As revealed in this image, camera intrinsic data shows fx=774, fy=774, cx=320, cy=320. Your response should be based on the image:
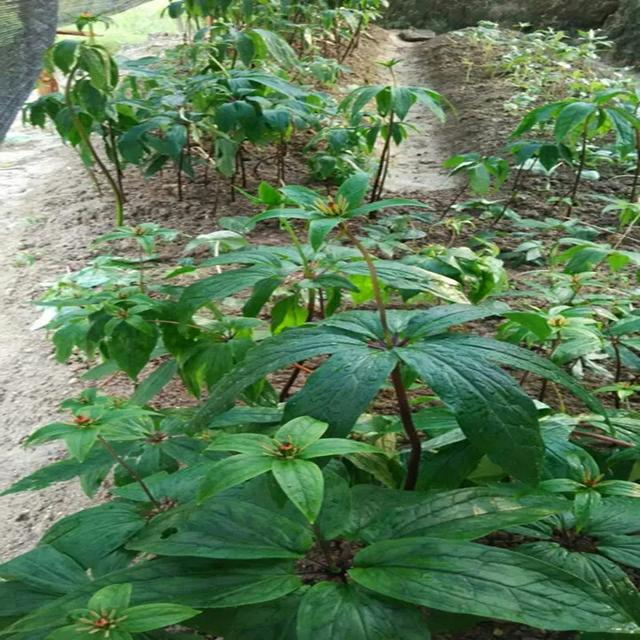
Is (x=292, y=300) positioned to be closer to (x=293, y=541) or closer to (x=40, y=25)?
(x=293, y=541)

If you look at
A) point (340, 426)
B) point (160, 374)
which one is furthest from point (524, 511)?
point (160, 374)

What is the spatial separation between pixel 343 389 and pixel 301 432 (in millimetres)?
91

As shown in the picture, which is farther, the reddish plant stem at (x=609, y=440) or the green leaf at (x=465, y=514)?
the reddish plant stem at (x=609, y=440)

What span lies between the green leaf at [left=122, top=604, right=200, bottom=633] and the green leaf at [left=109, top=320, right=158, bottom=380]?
2.48 ft

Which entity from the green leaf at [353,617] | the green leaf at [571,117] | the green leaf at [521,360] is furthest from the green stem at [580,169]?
the green leaf at [353,617]

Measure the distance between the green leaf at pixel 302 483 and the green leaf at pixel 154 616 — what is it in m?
0.16

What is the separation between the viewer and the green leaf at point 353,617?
0.85m

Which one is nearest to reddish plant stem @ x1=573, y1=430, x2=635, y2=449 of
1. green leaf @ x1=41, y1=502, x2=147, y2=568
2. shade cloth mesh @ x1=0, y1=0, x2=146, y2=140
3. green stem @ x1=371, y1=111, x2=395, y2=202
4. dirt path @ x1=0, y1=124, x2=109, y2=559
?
green leaf @ x1=41, y1=502, x2=147, y2=568

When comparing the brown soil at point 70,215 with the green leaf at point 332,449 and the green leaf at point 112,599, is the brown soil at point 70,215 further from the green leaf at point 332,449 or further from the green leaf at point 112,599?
the green leaf at point 112,599

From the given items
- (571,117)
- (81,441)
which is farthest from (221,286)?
(571,117)

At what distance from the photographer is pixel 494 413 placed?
38.7 inches

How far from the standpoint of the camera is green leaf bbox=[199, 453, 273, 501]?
88 cm

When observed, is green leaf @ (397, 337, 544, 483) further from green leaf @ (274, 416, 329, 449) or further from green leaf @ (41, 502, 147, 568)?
green leaf @ (41, 502, 147, 568)

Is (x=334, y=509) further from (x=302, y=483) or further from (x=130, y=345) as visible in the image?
(x=130, y=345)
